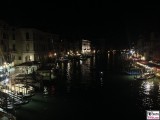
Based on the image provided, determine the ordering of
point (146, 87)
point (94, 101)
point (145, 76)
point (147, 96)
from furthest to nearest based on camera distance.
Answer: point (145, 76)
point (146, 87)
point (147, 96)
point (94, 101)

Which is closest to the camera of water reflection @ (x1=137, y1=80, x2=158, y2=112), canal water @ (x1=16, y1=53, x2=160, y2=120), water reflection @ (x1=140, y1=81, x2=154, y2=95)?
canal water @ (x1=16, y1=53, x2=160, y2=120)

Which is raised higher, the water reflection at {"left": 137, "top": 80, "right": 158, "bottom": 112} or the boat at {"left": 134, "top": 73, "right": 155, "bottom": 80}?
the boat at {"left": 134, "top": 73, "right": 155, "bottom": 80}

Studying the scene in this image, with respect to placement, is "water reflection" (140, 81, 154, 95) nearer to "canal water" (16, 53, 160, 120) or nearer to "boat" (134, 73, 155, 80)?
"canal water" (16, 53, 160, 120)

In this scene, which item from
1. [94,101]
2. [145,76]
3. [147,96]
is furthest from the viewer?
[145,76]

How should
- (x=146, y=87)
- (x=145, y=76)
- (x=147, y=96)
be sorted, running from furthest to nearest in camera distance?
(x=145, y=76), (x=146, y=87), (x=147, y=96)

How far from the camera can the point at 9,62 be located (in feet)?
212

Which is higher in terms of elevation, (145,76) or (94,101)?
(145,76)

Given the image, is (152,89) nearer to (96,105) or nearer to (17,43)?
(96,105)

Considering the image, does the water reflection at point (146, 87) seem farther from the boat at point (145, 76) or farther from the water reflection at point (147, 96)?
the boat at point (145, 76)

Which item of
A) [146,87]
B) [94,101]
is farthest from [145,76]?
[94,101]

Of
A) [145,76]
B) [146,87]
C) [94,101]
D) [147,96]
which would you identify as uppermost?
[145,76]

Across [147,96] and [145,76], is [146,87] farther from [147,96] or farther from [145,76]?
[145,76]

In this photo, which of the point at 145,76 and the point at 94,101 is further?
the point at 145,76

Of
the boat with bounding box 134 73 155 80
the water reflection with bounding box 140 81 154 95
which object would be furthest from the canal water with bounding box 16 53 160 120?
the boat with bounding box 134 73 155 80
